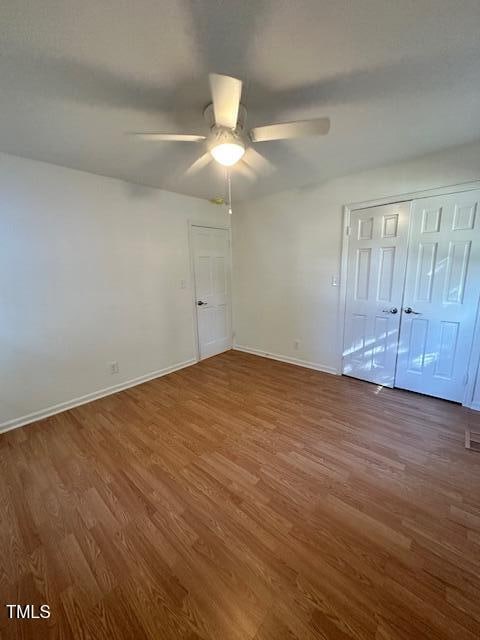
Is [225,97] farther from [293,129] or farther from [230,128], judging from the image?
[293,129]

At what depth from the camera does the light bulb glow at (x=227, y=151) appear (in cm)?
150

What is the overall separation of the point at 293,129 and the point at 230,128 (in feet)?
1.19

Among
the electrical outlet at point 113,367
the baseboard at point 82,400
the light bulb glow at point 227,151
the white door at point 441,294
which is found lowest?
the baseboard at point 82,400

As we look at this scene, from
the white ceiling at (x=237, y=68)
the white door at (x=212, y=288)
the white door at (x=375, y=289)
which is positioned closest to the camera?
the white ceiling at (x=237, y=68)

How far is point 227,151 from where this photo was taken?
153 centimetres

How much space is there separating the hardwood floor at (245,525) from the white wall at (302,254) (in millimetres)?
1300

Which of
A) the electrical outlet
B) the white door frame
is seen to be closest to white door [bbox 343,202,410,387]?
the white door frame

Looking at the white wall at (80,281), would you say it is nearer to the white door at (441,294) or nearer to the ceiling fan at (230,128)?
the ceiling fan at (230,128)

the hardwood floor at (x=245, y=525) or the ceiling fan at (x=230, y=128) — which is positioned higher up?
the ceiling fan at (x=230, y=128)

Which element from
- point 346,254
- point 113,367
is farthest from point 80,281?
point 346,254

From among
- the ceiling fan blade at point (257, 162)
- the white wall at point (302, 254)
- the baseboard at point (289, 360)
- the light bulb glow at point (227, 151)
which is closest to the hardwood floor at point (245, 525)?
the baseboard at point (289, 360)

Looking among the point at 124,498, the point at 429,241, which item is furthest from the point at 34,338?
the point at 429,241

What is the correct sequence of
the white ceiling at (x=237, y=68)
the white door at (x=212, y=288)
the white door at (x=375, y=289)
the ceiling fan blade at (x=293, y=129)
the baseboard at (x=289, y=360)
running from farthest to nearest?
the white door at (x=212, y=288)
the baseboard at (x=289, y=360)
the white door at (x=375, y=289)
the ceiling fan blade at (x=293, y=129)
the white ceiling at (x=237, y=68)

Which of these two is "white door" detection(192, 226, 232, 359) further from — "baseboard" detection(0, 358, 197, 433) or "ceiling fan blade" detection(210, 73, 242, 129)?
"ceiling fan blade" detection(210, 73, 242, 129)
